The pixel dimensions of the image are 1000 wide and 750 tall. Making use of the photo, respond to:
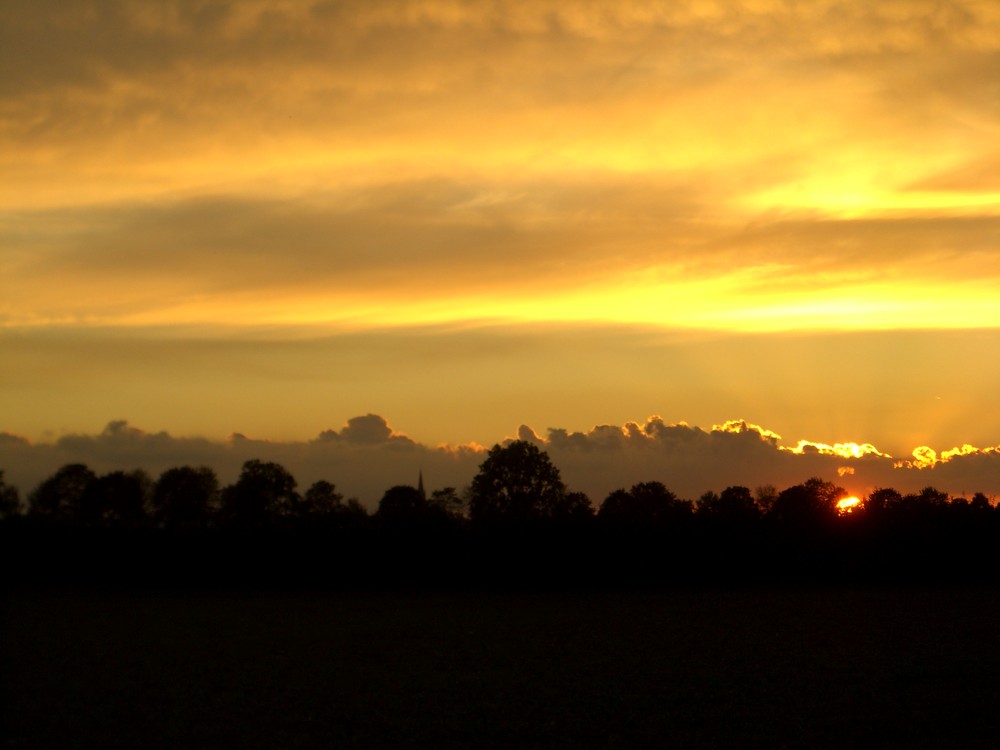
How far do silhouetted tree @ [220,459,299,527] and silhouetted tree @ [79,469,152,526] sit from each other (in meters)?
8.06

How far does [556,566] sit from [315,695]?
31581 millimetres

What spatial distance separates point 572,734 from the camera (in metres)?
17.0

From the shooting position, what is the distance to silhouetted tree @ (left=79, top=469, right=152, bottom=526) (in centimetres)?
8800

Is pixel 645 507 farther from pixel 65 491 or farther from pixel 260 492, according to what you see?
pixel 65 491

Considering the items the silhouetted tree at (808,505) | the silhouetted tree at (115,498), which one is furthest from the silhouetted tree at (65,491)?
the silhouetted tree at (808,505)

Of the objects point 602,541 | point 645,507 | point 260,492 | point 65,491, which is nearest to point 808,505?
point 645,507

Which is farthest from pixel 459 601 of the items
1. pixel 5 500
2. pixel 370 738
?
pixel 5 500

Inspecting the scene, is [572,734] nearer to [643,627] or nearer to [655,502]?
[643,627]

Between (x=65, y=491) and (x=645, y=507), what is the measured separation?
54923 mm

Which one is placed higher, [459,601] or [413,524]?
[413,524]

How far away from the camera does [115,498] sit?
294 ft

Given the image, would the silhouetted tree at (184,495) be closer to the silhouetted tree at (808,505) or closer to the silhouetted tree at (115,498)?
the silhouetted tree at (115,498)

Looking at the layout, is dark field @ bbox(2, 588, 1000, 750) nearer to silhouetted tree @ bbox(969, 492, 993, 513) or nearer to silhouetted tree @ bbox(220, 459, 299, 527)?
silhouetted tree @ bbox(969, 492, 993, 513)

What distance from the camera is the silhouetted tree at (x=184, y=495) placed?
92.2 m
